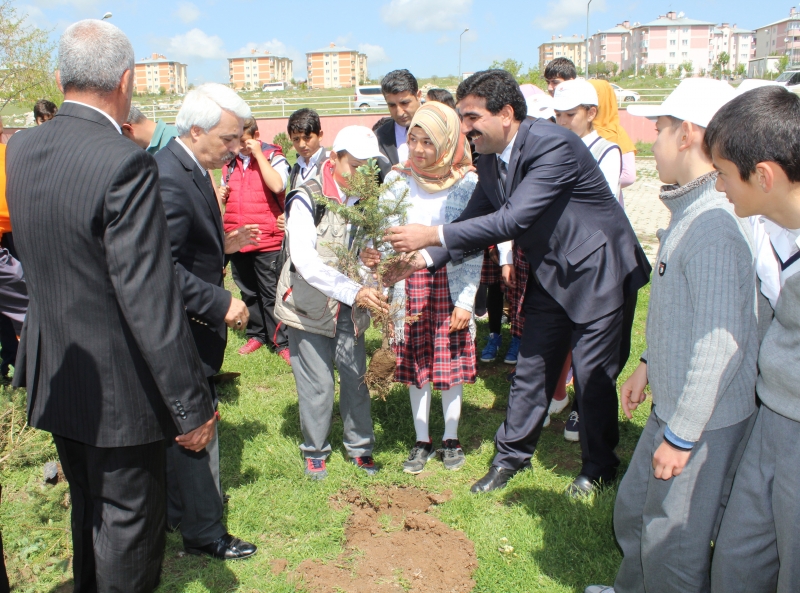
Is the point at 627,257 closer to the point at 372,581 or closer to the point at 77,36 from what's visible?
the point at 372,581

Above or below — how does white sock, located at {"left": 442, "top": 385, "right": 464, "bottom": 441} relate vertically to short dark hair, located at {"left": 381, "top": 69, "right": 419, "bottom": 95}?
below

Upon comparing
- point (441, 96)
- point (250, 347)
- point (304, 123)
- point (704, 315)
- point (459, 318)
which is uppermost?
point (441, 96)

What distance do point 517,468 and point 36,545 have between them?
2602 mm

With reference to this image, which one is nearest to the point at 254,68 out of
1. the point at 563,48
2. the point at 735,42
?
the point at 563,48

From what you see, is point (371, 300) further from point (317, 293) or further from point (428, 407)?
point (428, 407)

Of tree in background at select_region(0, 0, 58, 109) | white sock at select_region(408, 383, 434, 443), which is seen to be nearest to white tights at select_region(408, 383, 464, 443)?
white sock at select_region(408, 383, 434, 443)

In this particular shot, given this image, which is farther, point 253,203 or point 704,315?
point 253,203

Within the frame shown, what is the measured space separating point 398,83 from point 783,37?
138082 mm

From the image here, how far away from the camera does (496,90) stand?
3.24 m

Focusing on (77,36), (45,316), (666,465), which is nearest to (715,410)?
(666,465)

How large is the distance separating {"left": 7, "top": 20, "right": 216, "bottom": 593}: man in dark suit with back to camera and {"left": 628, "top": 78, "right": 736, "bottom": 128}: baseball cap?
1.79m

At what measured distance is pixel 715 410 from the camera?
211 cm

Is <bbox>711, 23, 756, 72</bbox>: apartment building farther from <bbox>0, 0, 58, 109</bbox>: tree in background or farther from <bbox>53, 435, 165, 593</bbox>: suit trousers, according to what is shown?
<bbox>53, 435, 165, 593</bbox>: suit trousers

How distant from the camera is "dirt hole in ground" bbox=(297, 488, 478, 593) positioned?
292 centimetres
